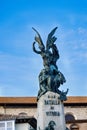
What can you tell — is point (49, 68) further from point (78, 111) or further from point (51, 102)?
point (78, 111)

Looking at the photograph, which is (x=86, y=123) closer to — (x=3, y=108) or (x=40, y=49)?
(x=3, y=108)

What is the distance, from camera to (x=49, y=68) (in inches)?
844

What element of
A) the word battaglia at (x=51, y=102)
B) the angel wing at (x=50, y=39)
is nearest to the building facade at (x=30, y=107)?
the angel wing at (x=50, y=39)

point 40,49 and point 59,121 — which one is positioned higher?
point 40,49

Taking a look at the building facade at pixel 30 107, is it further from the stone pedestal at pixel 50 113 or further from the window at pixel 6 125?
the stone pedestal at pixel 50 113

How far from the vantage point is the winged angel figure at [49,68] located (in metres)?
21.0

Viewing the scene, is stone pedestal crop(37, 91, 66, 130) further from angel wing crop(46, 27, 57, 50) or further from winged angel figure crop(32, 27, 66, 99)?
angel wing crop(46, 27, 57, 50)

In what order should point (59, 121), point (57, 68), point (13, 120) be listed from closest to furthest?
point (59, 121), point (57, 68), point (13, 120)

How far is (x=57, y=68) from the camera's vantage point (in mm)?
21719

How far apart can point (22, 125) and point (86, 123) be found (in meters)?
10.2

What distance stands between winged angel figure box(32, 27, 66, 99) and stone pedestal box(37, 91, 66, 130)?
1.16 ft

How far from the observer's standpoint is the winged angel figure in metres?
21.0

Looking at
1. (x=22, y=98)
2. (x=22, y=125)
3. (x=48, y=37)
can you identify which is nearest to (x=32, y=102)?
(x=22, y=98)

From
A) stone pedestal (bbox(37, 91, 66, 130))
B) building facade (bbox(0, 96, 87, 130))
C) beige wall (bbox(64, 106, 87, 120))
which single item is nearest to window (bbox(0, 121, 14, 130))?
building facade (bbox(0, 96, 87, 130))
